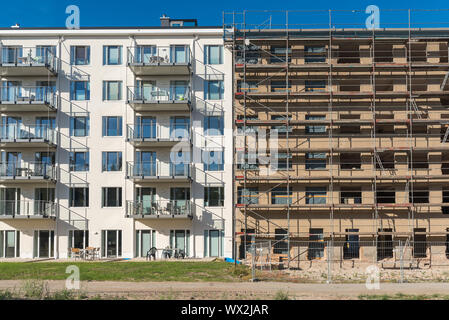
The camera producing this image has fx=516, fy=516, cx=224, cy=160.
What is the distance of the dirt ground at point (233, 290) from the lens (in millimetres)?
16547

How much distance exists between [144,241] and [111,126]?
727 cm

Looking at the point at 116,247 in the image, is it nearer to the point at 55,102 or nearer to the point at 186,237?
the point at 186,237

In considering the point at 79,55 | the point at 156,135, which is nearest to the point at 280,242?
the point at 156,135

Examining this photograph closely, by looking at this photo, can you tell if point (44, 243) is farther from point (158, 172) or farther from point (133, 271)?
point (133, 271)

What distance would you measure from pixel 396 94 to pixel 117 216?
57.8ft

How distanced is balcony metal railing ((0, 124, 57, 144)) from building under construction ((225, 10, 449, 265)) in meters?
11.2

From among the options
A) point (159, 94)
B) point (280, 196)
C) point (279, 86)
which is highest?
point (279, 86)

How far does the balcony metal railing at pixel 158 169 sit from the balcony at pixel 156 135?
1209 millimetres

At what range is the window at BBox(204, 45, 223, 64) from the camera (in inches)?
1244

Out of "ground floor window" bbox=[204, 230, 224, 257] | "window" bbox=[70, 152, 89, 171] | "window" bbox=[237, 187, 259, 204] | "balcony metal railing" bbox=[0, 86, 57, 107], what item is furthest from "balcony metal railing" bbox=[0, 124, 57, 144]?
"window" bbox=[237, 187, 259, 204]

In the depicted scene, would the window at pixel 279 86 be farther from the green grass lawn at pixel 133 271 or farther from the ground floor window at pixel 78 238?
the ground floor window at pixel 78 238

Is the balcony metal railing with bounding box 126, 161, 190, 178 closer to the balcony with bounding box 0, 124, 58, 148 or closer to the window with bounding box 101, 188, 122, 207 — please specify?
the window with bounding box 101, 188, 122, 207

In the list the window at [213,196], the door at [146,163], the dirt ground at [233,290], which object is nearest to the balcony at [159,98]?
the door at [146,163]

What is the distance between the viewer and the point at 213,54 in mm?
31656
